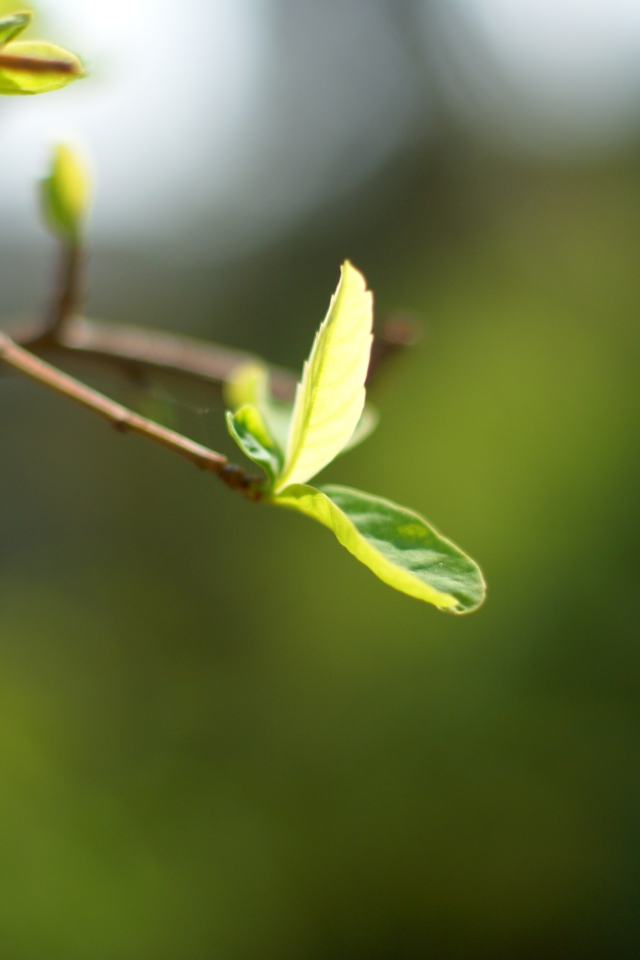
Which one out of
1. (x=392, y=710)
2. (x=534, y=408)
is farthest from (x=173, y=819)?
(x=534, y=408)

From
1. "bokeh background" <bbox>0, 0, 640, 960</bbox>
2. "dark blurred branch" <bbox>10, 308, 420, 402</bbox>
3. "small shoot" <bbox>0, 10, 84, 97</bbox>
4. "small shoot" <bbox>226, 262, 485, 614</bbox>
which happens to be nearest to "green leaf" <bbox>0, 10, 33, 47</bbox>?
"small shoot" <bbox>0, 10, 84, 97</bbox>

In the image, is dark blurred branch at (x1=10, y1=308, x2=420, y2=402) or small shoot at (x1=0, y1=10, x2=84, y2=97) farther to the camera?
dark blurred branch at (x1=10, y1=308, x2=420, y2=402)

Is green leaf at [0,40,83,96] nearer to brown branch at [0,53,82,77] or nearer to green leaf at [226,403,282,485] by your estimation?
brown branch at [0,53,82,77]

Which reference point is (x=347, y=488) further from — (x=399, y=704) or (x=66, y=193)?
(x=399, y=704)

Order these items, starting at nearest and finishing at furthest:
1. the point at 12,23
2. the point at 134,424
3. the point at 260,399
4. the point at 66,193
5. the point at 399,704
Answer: the point at 12,23 → the point at 134,424 → the point at 260,399 → the point at 66,193 → the point at 399,704

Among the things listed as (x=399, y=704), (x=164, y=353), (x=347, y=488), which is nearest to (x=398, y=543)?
(x=347, y=488)

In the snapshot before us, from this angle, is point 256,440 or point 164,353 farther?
point 164,353
